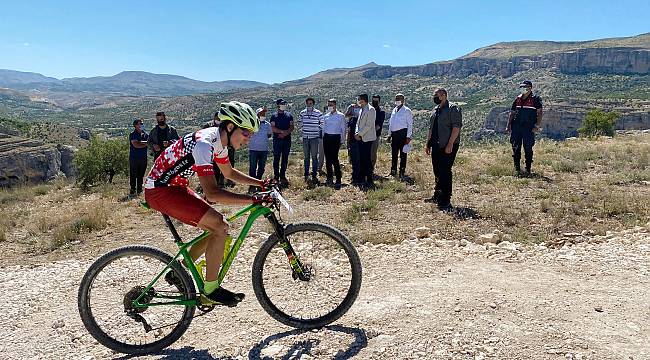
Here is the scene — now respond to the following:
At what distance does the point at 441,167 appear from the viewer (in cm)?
901

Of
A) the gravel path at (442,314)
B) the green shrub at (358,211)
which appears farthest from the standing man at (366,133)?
the gravel path at (442,314)

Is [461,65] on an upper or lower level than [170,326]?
upper

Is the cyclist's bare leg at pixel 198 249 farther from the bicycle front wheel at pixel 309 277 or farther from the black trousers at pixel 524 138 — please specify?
the black trousers at pixel 524 138

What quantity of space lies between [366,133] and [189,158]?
304 inches

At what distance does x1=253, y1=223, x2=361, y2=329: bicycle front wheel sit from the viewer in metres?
4.30

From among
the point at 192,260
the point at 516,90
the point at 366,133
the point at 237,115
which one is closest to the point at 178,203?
the point at 192,260

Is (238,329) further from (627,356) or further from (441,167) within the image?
(441,167)

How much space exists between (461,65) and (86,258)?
208520mm

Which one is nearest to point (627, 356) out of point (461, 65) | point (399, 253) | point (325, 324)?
point (325, 324)

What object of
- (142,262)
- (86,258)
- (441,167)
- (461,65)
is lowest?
(86,258)

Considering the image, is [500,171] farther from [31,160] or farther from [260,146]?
[31,160]

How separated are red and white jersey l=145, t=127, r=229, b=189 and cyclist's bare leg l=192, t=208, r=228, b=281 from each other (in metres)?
0.41

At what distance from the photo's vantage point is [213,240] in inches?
160

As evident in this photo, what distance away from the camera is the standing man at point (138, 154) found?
12.2m
